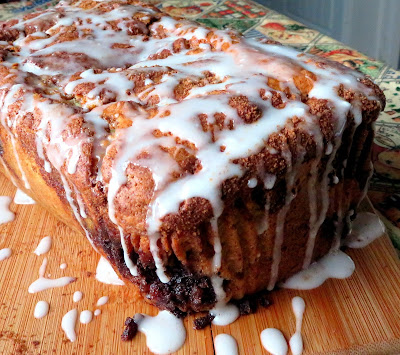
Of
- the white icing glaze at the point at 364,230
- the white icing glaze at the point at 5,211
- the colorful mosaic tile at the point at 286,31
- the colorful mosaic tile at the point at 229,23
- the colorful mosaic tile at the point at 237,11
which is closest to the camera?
the white icing glaze at the point at 364,230

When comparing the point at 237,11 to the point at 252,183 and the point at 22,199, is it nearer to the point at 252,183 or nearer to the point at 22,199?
the point at 22,199

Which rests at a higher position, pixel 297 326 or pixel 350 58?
pixel 297 326

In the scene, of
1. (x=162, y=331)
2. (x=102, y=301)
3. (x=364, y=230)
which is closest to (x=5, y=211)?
(x=102, y=301)

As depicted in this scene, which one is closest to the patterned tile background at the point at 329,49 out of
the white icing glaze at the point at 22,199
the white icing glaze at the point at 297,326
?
the white icing glaze at the point at 297,326

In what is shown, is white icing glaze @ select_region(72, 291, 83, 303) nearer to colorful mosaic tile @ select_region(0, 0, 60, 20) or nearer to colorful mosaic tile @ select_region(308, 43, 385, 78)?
colorful mosaic tile @ select_region(308, 43, 385, 78)

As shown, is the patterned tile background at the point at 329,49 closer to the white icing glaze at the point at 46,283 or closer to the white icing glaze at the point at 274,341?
the white icing glaze at the point at 274,341

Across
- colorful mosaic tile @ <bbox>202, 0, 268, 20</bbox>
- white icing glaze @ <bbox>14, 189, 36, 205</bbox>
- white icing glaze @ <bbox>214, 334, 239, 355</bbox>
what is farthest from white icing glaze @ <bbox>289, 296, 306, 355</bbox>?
colorful mosaic tile @ <bbox>202, 0, 268, 20</bbox>
